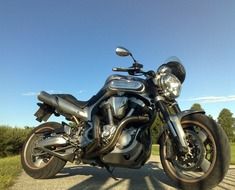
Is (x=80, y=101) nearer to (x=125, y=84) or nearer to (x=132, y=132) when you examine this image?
(x=125, y=84)

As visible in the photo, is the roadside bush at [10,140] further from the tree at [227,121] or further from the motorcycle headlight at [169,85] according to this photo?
the tree at [227,121]

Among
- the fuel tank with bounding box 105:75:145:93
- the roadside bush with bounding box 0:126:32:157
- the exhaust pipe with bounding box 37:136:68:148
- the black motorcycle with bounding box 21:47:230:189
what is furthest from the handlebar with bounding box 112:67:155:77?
the roadside bush with bounding box 0:126:32:157

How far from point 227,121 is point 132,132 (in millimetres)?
67386

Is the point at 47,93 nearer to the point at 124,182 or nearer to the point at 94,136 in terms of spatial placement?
the point at 94,136

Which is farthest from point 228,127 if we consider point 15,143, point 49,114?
point 49,114

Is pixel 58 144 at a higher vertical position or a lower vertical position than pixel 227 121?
lower

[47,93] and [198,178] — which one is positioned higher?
[47,93]

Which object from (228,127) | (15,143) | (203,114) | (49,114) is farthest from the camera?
(228,127)

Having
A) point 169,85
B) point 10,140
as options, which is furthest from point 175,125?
point 10,140

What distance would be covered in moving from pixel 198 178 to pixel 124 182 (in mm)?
1362

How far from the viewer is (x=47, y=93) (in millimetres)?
6582

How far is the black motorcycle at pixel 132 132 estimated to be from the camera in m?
4.43

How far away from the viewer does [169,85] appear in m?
5.08

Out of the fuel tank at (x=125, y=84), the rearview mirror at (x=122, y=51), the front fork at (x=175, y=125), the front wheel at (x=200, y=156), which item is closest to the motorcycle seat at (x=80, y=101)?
the fuel tank at (x=125, y=84)
